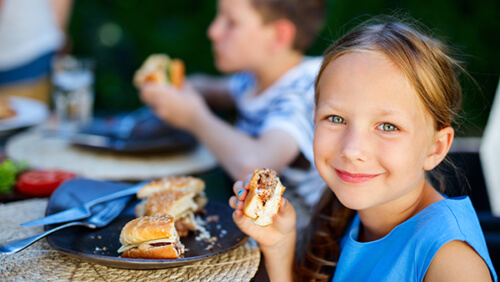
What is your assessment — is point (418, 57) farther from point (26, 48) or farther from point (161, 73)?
point (26, 48)

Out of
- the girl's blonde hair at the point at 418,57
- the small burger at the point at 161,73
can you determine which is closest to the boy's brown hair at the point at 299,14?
the small burger at the point at 161,73

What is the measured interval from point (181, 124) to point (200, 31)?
260cm

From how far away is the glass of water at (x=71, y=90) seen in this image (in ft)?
7.90

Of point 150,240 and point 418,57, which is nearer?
point 150,240

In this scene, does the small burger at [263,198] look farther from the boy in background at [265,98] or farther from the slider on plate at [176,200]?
the boy in background at [265,98]

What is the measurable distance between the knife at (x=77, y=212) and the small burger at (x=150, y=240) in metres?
0.17

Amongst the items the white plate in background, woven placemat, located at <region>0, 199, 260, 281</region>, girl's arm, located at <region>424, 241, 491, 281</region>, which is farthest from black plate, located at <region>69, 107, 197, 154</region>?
girl's arm, located at <region>424, 241, 491, 281</region>

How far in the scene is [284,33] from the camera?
240 centimetres

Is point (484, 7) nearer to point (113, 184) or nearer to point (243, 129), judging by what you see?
point (243, 129)

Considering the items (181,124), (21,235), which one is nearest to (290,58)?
(181,124)

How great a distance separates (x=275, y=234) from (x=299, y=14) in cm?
145

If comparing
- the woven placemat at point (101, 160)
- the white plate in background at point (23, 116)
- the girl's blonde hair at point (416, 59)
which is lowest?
the woven placemat at point (101, 160)

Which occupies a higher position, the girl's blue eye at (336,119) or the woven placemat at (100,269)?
the girl's blue eye at (336,119)

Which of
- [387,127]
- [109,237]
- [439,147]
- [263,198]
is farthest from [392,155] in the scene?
[109,237]
